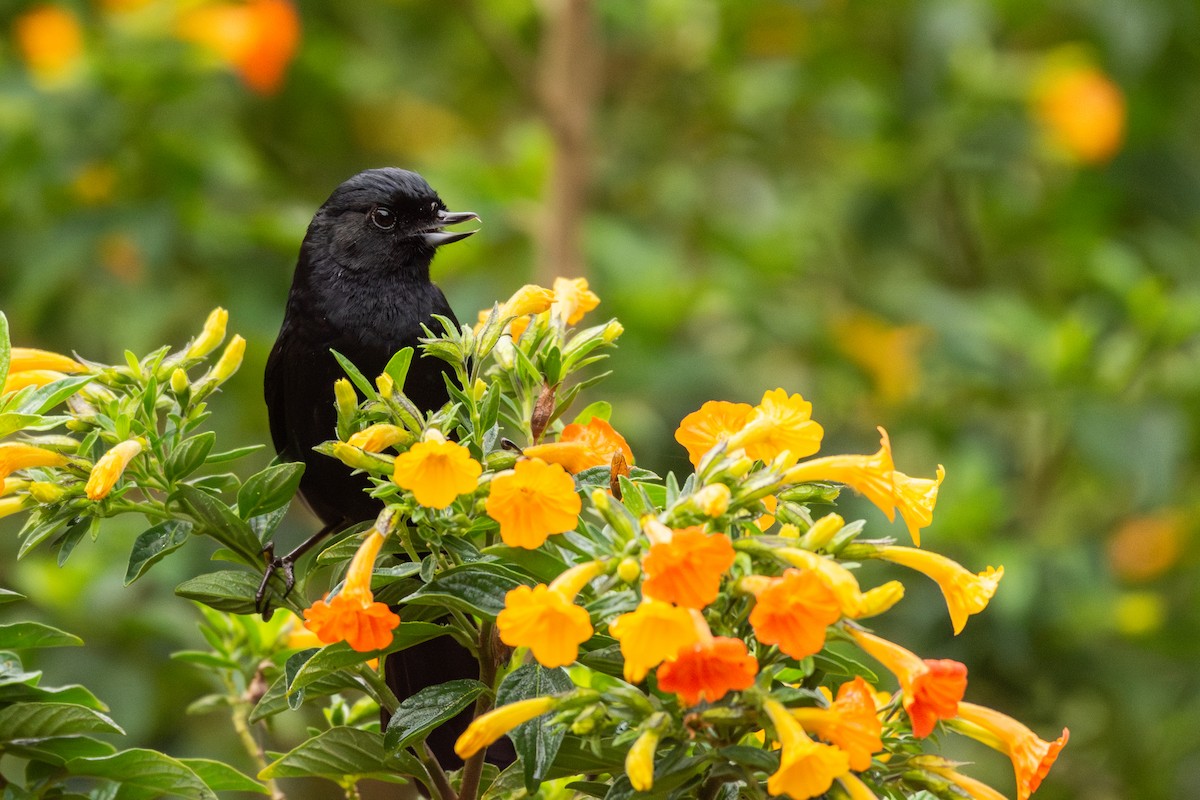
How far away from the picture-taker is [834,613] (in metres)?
1.44

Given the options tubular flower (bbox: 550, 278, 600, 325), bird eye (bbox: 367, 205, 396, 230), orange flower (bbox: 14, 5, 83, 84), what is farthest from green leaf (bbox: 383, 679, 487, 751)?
orange flower (bbox: 14, 5, 83, 84)

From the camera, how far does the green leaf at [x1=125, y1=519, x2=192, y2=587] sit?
69.9 inches

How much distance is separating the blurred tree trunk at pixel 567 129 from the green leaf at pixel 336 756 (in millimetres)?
2955

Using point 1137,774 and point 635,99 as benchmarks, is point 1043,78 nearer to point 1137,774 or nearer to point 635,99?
point 635,99

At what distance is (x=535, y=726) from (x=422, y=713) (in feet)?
0.53

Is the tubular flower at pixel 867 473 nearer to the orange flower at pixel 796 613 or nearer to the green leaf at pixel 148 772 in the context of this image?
the orange flower at pixel 796 613

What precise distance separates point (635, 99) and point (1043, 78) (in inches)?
66.4

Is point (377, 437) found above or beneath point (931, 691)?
above

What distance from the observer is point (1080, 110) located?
543 cm

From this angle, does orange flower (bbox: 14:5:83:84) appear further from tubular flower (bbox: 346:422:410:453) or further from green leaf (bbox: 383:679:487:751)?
green leaf (bbox: 383:679:487:751)

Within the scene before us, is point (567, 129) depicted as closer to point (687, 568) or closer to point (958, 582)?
point (958, 582)

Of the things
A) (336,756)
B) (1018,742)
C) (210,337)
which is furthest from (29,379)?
(1018,742)

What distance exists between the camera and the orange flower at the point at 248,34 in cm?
468

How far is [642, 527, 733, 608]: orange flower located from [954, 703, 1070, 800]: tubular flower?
0.49m
